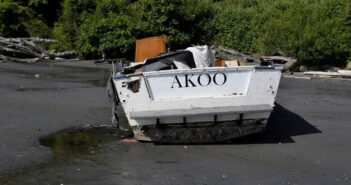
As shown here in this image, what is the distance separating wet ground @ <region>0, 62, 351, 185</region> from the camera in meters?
6.83

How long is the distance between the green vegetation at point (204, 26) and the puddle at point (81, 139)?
45.2ft

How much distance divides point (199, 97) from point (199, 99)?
0.05 meters

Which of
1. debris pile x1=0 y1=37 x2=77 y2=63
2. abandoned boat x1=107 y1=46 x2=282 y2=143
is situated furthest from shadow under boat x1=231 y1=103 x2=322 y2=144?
debris pile x1=0 y1=37 x2=77 y2=63

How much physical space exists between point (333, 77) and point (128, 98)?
1293 centimetres

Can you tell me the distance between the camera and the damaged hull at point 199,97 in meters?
8.48

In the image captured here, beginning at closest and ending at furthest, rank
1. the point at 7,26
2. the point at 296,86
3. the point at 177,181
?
the point at 177,181
the point at 296,86
the point at 7,26

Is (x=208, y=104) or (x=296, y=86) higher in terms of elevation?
(x=208, y=104)

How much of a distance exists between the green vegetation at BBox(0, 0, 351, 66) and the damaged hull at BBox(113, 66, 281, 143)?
13601mm

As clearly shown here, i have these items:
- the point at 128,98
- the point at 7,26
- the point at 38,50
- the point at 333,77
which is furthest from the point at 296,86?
the point at 7,26

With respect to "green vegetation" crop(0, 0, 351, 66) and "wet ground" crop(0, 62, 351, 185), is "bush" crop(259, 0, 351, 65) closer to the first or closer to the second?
"green vegetation" crop(0, 0, 351, 66)

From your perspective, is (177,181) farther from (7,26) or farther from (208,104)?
(7,26)

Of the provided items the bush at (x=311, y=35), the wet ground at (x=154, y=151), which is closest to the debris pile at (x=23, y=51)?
the bush at (x=311, y=35)

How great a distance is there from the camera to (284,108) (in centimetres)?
1247

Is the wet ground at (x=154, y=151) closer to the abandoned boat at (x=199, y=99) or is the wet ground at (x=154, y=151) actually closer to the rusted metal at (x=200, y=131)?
the rusted metal at (x=200, y=131)
